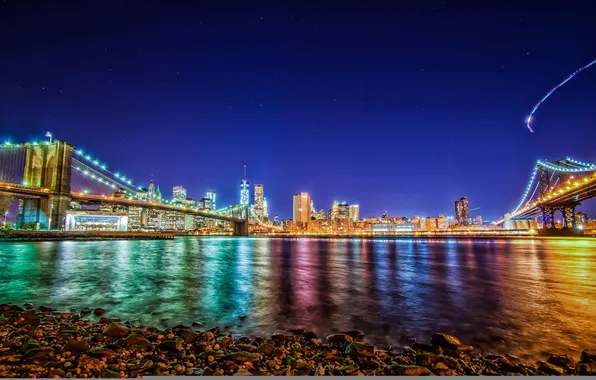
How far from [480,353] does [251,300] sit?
6.39 m

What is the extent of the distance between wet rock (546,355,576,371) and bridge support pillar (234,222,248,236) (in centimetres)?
10779

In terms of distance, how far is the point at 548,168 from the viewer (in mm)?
88750

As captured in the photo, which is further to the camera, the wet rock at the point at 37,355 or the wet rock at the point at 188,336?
the wet rock at the point at 188,336

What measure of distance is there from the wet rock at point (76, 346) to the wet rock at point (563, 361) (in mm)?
6994

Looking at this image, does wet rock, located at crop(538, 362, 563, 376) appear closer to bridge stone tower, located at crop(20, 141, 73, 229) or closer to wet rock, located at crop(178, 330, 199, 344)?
wet rock, located at crop(178, 330, 199, 344)

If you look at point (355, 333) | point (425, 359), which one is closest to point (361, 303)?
point (355, 333)

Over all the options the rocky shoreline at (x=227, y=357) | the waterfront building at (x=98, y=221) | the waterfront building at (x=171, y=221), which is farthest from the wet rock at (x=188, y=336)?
the waterfront building at (x=171, y=221)

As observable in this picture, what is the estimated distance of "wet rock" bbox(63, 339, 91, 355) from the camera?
466cm

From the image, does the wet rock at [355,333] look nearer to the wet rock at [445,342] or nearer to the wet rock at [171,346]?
the wet rock at [445,342]

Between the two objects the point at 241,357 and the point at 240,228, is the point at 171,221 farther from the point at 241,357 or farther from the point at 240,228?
the point at 241,357

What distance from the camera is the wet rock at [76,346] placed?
4.66 metres

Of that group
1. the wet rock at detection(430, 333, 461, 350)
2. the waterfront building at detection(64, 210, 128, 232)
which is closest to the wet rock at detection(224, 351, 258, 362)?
the wet rock at detection(430, 333, 461, 350)

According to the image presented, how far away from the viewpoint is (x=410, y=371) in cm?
409

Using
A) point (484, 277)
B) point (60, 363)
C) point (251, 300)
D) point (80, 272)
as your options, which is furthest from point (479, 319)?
point (80, 272)
